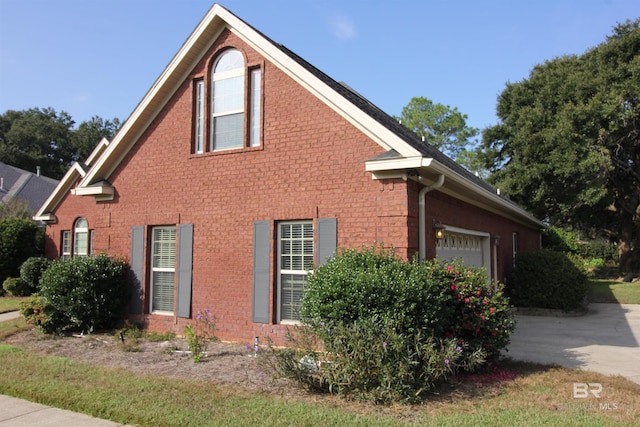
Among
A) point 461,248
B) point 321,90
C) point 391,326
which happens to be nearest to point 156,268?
point 321,90

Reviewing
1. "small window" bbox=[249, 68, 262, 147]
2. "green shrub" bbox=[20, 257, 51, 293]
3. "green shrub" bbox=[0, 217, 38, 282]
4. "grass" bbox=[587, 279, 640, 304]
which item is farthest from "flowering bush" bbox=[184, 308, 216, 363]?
"green shrub" bbox=[0, 217, 38, 282]

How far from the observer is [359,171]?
838 centimetres

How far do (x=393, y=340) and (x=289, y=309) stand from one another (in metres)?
3.50

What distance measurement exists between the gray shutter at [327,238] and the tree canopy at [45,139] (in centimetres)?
5339

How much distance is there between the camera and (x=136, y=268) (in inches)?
422

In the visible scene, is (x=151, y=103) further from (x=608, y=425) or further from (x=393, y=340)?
(x=608, y=425)

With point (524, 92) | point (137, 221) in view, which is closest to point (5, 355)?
point (137, 221)

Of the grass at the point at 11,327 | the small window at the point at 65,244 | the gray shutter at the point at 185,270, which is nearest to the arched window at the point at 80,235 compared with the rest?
the small window at the point at 65,244

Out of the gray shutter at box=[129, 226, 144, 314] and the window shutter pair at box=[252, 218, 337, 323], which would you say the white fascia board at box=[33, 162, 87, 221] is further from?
the window shutter pair at box=[252, 218, 337, 323]

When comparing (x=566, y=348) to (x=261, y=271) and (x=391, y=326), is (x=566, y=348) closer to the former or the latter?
(x=391, y=326)

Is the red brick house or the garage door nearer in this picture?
the red brick house

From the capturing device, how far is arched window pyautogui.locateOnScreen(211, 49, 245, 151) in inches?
392

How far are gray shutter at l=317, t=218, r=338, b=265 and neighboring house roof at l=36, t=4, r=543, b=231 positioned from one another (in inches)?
46.7

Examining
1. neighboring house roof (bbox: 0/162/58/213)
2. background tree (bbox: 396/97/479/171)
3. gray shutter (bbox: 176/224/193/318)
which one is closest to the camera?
gray shutter (bbox: 176/224/193/318)
